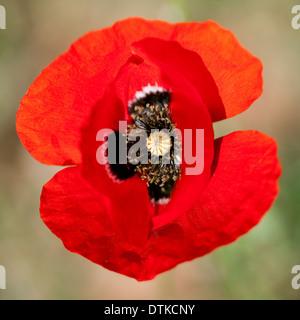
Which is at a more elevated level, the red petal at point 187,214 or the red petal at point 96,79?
the red petal at point 96,79

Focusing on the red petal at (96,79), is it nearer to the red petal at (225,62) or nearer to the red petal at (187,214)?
the red petal at (225,62)

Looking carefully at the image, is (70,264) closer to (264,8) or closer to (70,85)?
(70,85)

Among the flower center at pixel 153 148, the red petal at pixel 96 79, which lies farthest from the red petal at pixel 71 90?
the flower center at pixel 153 148

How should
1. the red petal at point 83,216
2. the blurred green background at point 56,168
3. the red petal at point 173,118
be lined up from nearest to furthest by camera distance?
1. the red petal at point 173,118
2. the red petal at point 83,216
3. the blurred green background at point 56,168

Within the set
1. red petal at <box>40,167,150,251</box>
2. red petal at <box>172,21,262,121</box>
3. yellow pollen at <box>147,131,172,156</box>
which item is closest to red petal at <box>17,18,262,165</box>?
red petal at <box>172,21,262,121</box>

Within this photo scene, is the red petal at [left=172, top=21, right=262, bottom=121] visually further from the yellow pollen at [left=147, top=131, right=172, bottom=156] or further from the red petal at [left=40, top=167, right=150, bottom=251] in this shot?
the red petal at [left=40, top=167, right=150, bottom=251]

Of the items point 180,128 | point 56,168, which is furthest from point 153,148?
point 56,168

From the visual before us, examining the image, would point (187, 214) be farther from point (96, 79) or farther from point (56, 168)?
point (56, 168)

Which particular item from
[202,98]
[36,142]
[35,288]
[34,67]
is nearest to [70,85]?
[36,142]

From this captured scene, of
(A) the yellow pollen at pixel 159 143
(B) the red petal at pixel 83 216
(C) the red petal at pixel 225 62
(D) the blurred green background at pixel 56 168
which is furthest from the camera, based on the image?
(D) the blurred green background at pixel 56 168
